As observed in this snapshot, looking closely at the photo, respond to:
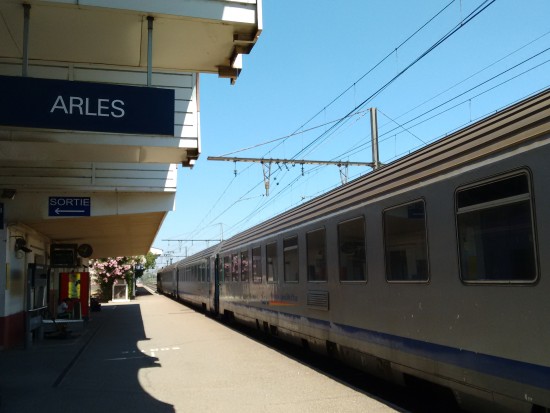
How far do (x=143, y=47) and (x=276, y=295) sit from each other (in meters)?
5.86

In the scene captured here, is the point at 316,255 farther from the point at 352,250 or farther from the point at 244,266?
the point at 244,266

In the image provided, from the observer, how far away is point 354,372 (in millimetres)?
9375

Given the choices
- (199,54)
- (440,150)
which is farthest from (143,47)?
(440,150)

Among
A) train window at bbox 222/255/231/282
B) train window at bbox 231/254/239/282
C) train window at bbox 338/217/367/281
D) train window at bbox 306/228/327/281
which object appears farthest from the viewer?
train window at bbox 222/255/231/282

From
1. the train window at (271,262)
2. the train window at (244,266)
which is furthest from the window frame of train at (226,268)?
the train window at (271,262)

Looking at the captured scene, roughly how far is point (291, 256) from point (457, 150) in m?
5.37

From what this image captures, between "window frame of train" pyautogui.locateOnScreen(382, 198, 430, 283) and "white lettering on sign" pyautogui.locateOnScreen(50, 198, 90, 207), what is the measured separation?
875 centimetres

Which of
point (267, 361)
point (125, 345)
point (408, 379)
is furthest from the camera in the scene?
point (125, 345)

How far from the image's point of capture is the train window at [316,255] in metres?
8.92

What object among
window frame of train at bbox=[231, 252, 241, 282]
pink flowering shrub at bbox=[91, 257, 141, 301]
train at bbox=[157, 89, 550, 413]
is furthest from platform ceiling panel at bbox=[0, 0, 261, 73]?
pink flowering shrub at bbox=[91, 257, 141, 301]

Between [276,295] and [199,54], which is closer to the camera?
[199,54]

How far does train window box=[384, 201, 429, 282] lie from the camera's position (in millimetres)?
6062

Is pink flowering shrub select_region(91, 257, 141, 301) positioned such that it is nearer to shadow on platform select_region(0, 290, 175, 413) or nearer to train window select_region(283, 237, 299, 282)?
shadow on platform select_region(0, 290, 175, 413)

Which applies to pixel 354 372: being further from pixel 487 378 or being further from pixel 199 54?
pixel 199 54
